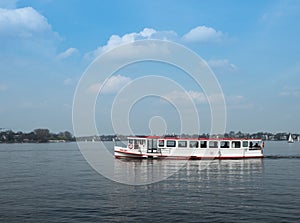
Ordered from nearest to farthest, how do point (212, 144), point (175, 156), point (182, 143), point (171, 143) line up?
point (175, 156)
point (171, 143)
point (182, 143)
point (212, 144)

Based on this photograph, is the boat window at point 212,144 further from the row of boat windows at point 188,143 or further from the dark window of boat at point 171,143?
the dark window of boat at point 171,143

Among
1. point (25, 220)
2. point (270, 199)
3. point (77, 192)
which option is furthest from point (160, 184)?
point (25, 220)

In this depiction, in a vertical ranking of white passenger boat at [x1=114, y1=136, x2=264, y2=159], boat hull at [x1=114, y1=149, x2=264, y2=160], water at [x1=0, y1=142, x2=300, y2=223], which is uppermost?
white passenger boat at [x1=114, y1=136, x2=264, y2=159]

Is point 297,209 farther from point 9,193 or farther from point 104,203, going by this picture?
point 9,193

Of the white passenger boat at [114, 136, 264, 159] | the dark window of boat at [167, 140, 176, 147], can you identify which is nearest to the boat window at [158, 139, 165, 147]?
the white passenger boat at [114, 136, 264, 159]

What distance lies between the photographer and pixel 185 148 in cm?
7025

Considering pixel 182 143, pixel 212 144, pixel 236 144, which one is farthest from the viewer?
pixel 236 144

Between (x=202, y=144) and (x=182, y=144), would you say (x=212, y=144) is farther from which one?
(x=182, y=144)

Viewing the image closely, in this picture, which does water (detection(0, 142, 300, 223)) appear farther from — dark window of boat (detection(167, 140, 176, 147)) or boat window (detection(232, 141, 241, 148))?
boat window (detection(232, 141, 241, 148))

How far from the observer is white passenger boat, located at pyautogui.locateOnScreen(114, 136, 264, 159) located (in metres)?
69.5

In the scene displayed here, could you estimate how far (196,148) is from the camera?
70.8 metres

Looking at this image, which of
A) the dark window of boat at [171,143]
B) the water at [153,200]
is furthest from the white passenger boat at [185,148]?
the water at [153,200]

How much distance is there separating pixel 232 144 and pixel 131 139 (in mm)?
20730

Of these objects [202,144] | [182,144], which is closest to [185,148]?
[182,144]
